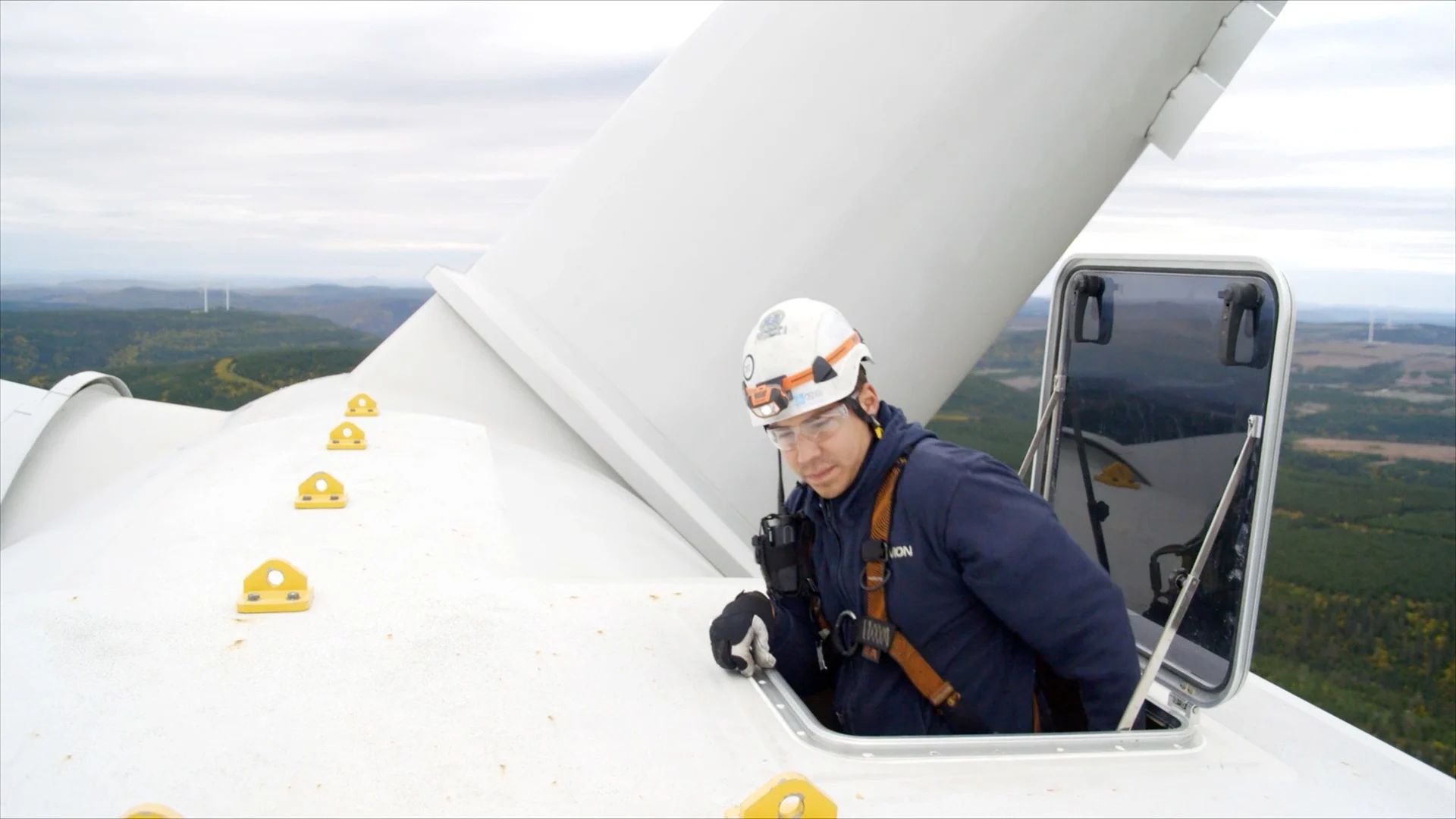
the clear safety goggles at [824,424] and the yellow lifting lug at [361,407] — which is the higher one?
the clear safety goggles at [824,424]

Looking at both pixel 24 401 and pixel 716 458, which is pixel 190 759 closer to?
pixel 716 458

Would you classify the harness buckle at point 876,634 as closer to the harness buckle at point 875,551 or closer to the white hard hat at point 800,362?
the harness buckle at point 875,551

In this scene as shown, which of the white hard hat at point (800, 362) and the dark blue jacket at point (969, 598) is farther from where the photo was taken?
the white hard hat at point (800, 362)

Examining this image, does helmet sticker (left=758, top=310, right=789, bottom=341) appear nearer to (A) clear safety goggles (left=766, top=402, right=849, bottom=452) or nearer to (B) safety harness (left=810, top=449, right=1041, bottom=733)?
(A) clear safety goggles (left=766, top=402, right=849, bottom=452)

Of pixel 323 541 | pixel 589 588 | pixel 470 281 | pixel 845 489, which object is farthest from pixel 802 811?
pixel 470 281

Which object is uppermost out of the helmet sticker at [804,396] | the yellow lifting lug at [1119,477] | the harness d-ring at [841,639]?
the helmet sticker at [804,396]

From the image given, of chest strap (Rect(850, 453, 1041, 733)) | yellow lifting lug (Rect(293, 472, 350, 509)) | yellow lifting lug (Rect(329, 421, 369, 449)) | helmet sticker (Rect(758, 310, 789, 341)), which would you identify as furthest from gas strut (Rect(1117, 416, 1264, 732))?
yellow lifting lug (Rect(329, 421, 369, 449))

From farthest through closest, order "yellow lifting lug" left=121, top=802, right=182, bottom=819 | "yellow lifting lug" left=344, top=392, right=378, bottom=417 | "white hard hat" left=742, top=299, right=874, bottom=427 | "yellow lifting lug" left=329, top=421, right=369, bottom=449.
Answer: "yellow lifting lug" left=344, top=392, right=378, bottom=417 < "yellow lifting lug" left=329, top=421, right=369, bottom=449 < "white hard hat" left=742, top=299, right=874, bottom=427 < "yellow lifting lug" left=121, top=802, right=182, bottom=819

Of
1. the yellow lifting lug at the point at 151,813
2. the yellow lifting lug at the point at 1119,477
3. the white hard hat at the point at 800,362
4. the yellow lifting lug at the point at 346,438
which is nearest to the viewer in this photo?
the yellow lifting lug at the point at 151,813

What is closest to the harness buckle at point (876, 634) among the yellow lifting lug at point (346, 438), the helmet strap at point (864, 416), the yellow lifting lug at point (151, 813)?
the helmet strap at point (864, 416)

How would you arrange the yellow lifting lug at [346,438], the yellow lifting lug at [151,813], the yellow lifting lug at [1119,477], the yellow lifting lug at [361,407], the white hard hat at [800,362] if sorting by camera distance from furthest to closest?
the yellow lifting lug at [361,407]
the yellow lifting lug at [346,438]
the yellow lifting lug at [1119,477]
the white hard hat at [800,362]
the yellow lifting lug at [151,813]
